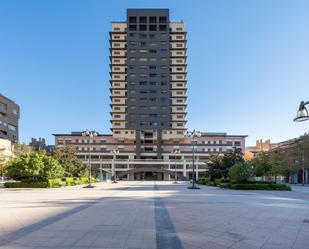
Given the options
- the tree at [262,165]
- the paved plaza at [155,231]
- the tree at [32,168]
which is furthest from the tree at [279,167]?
the paved plaza at [155,231]

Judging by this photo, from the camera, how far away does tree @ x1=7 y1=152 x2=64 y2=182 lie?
1625 inches

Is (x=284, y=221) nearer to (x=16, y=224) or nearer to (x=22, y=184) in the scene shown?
(x=16, y=224)

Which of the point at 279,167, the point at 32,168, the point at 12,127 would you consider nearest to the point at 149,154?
the point at 12,127

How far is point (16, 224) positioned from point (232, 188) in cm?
3027

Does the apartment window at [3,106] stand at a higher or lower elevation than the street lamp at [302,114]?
higher

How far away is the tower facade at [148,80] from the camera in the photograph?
112 meters

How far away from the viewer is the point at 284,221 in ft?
42.2

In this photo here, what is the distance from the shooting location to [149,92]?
11162 cm

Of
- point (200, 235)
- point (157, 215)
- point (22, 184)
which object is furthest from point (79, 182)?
point (200, 235)

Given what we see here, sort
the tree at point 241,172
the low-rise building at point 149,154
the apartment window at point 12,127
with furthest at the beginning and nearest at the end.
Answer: the low-rise building at point 149,154
the apartment window at point 12,127
the tree at point 241,172

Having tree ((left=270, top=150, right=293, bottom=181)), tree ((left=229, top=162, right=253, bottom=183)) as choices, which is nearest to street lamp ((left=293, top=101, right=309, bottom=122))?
tree ((left=229, top=162, right=253, bottom=183))

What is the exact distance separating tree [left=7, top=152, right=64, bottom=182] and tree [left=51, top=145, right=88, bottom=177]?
652 inches

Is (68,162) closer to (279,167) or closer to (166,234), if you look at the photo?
(279,167)

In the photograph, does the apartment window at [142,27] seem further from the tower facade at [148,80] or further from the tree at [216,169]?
the tree at [216,169]
